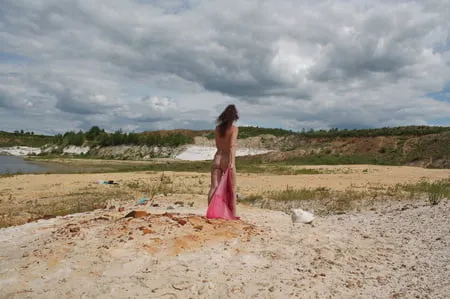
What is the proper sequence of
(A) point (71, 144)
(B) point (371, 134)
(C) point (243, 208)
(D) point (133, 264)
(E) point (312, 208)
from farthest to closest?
1. (A) point (71, 144)
2. (B) point (371, 134)
3. (E) point (312, 208)
4. (C) point (243, 208)
5. (D) point (133, 264)

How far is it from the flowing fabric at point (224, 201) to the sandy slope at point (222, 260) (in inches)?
19.9

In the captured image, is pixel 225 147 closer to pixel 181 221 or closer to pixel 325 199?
pixel 181 221

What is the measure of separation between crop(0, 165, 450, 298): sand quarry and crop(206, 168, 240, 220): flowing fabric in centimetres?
50

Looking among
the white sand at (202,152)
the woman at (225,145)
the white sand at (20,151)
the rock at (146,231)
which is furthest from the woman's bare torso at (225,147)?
the white sand at (20,151)

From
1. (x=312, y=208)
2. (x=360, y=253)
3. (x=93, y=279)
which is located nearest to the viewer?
(x=93, y=279)

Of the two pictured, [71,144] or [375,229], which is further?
[71,144]

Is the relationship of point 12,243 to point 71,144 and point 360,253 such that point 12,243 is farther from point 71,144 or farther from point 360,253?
point 71,144

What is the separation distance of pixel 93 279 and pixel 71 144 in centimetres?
8841

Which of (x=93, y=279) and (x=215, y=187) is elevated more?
(x=215, y=187)

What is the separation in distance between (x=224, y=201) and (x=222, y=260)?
2.51 meters

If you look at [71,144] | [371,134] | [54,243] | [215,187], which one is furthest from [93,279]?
[71,144]

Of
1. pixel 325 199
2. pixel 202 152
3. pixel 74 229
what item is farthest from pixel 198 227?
pixel 202 152

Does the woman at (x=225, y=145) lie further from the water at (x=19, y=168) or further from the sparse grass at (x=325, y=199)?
the water at (x=19, y=168)

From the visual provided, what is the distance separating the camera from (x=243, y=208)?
1169cm
